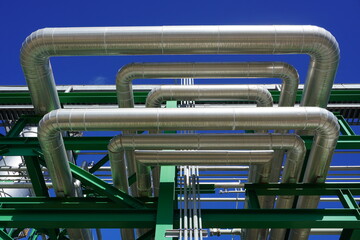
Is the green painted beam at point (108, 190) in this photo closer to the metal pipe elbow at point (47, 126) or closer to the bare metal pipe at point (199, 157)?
the bare metal pipe at point (199, 157)

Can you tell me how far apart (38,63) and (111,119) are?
71.8 inches

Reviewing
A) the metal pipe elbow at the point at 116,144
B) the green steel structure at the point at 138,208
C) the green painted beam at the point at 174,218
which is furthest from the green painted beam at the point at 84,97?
the green painted beam at the point at 174,218

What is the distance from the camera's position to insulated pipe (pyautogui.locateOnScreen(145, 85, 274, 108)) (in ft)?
23.4

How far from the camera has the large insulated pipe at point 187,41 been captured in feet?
18.4

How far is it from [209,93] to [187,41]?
1857mm

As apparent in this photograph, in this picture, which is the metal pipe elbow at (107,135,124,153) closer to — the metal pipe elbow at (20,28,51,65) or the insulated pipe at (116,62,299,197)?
the insulated pipe at (116,62,299,197)

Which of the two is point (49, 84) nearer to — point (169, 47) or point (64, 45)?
point (64, 45)

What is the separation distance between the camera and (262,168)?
668 centimetres

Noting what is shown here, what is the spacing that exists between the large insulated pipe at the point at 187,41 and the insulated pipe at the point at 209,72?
89 cm

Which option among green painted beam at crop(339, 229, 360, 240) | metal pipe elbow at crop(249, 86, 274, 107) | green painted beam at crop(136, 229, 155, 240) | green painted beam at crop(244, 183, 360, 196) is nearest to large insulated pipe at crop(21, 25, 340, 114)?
metal pipe elbow at crop(249, 86, 274, 107)

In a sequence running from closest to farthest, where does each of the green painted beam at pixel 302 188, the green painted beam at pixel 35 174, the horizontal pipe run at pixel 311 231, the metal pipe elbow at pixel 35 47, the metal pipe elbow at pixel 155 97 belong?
the metal pipe elbow at pixel 35 47
the green painted beam at pixel 302 188
the green painted beam at pixel 35 174
the metal pipe elbow at pixel 155 97
the horizontal pipe run at pixel 311 231

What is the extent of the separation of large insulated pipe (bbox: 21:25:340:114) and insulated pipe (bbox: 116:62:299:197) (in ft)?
2.92

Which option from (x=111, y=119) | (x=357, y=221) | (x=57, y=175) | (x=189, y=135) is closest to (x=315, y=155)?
(x=357, y=221)

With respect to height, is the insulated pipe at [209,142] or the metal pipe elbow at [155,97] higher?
the metal pipe elbow at [155,97]
